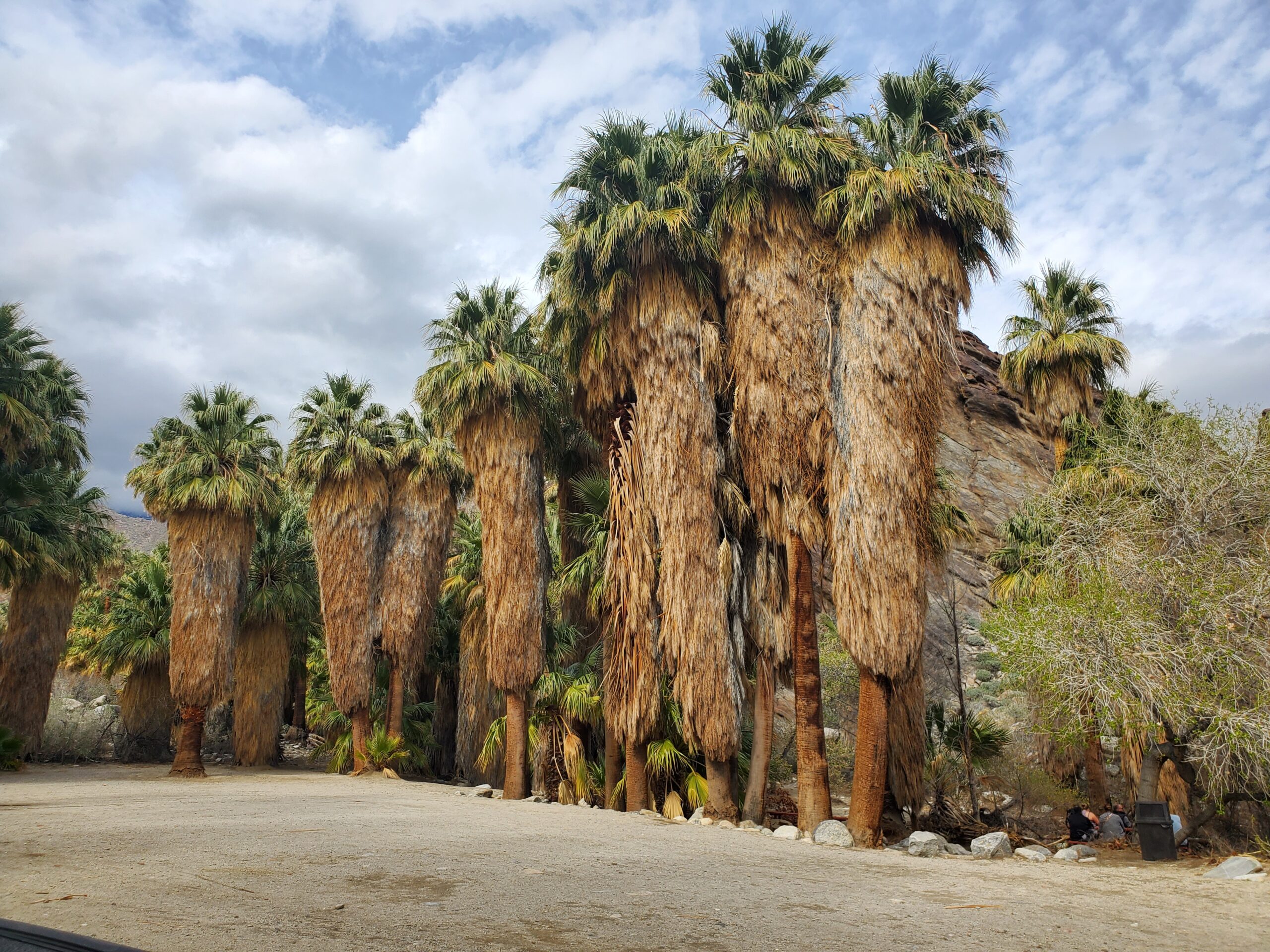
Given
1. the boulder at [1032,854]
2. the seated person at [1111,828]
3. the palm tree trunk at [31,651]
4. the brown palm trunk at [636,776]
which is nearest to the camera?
the boulder at [1032,854]

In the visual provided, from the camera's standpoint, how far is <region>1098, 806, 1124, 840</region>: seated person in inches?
629

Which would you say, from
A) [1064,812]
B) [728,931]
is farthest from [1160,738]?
[1064,812]

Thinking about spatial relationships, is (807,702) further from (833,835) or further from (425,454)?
(425,454)

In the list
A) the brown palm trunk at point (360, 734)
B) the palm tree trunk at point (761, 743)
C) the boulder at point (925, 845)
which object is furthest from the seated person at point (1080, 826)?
the brown palm trunk at point (360, 734)

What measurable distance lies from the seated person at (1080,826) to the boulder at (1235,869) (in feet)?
22.3

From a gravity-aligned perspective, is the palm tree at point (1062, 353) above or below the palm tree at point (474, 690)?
above

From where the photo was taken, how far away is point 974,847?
37.9 feet

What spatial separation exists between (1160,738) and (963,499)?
34247 millimetres

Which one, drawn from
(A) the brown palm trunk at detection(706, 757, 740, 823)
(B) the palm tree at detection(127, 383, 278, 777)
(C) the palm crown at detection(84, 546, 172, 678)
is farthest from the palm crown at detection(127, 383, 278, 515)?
(A) the brown palm trunk at detection(706, 757, 740, 823)

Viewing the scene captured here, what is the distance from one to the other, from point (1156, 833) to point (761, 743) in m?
6.03

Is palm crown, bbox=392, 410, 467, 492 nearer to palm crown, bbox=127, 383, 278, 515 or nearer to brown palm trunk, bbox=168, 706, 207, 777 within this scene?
palm crown, bbox=127, 383, 278, 515

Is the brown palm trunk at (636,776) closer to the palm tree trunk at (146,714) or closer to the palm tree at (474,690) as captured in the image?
the palm tree at (474,690)

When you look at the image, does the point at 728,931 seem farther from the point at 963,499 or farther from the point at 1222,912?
the point at 963,499

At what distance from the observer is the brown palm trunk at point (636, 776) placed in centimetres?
1514
